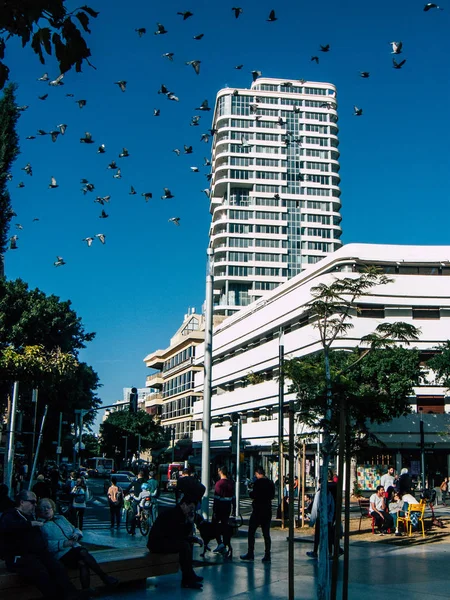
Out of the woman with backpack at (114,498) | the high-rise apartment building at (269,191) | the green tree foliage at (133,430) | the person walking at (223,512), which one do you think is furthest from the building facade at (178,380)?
the person walking at (223,512)

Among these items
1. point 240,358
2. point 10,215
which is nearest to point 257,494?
point 10,215

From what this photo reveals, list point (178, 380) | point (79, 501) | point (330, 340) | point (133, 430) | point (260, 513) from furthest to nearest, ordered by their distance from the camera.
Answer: point (178, 380), point (133, 430), point (79, 501), point (260, 513), point (330, 340)

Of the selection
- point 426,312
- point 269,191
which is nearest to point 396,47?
point 426,312

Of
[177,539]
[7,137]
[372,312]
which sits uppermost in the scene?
[372,312]

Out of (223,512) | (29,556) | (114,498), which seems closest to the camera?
(29,556)

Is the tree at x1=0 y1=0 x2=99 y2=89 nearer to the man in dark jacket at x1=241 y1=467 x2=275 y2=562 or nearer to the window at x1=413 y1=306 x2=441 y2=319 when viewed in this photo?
the man in dark jacket at x1=241 y1=467 x2=275 y2=562

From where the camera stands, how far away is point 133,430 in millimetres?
86188

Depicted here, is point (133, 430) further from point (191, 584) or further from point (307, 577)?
point (191, 584)

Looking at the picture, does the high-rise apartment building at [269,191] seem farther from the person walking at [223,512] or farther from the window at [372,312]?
the person walking at [223,512]

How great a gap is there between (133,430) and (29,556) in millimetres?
79998

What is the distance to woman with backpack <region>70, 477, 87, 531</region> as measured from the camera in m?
18.5

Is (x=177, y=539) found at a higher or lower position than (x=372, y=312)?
lower

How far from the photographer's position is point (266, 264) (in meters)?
96.1

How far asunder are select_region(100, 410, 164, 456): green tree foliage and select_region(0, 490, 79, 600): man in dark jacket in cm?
7833
